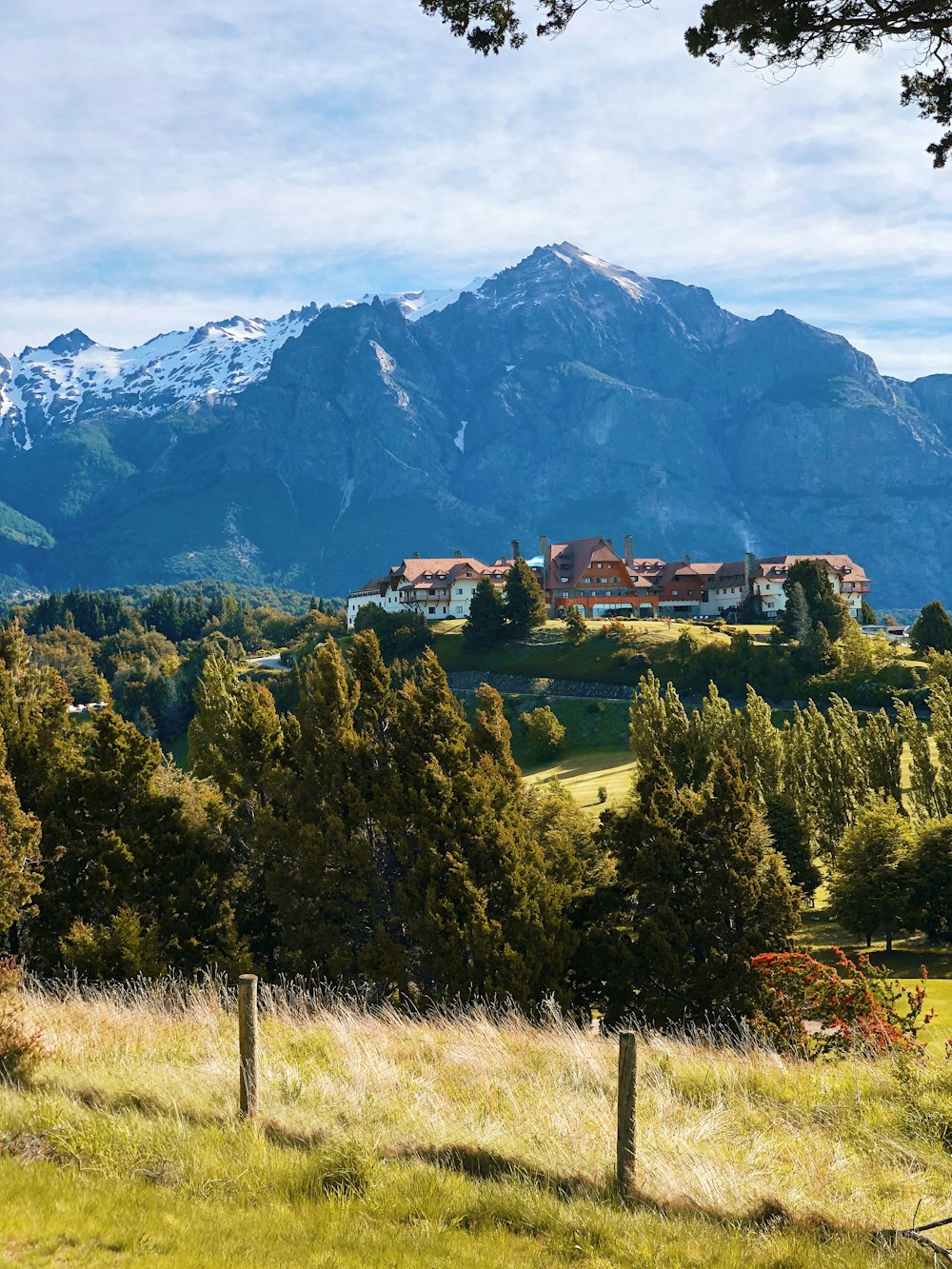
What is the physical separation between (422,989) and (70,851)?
961 cm

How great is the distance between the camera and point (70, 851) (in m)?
25.8

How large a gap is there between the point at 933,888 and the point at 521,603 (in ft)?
237

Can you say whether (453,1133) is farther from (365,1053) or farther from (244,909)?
(244,909)

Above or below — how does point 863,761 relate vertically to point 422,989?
above

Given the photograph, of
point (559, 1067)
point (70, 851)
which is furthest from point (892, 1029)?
point (70, 851)

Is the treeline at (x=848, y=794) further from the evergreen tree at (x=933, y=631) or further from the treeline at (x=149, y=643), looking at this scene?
the treeline at (x=149, y=643)

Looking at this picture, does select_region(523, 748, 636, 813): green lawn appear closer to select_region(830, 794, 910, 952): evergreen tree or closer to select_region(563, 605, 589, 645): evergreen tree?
select_region(830, 794, 910, 952): evergreen tree

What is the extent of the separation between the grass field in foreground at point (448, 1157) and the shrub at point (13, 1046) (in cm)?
30

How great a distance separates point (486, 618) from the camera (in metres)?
109

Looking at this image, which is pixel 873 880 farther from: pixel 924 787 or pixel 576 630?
pixel 576 630

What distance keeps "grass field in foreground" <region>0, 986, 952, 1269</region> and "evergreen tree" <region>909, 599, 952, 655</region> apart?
92.4 metres

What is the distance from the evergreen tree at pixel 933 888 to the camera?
3978cm

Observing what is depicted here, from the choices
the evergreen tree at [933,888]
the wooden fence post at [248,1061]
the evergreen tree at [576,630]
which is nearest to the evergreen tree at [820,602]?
the evergreen tree at [576,630]

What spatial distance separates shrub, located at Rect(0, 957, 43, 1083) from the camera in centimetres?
1190
